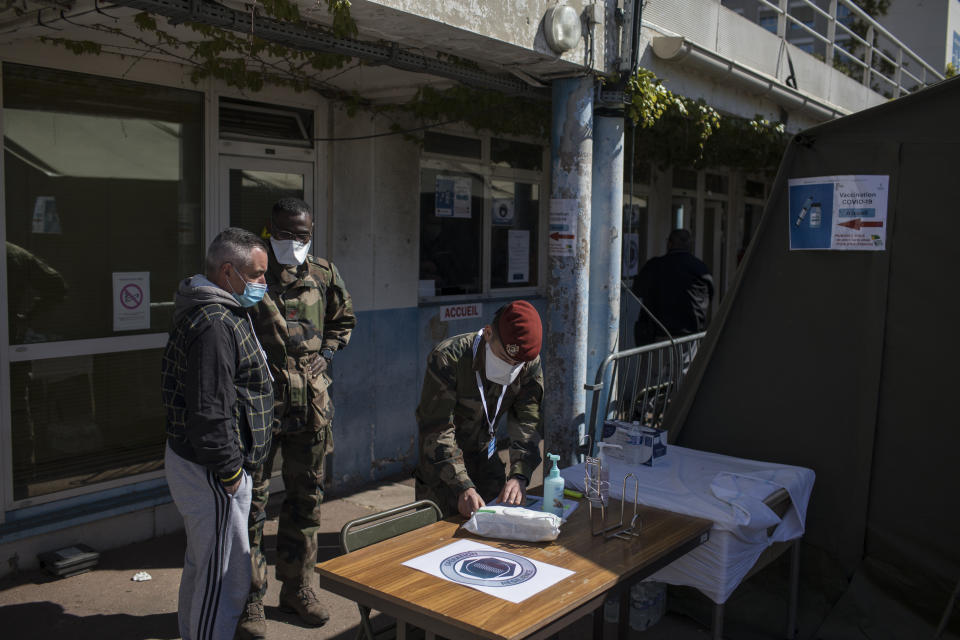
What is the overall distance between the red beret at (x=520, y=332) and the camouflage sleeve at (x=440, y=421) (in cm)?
31

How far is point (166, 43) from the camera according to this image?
4883mm

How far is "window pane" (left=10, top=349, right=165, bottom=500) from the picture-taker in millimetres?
4809

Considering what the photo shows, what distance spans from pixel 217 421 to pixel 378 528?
2.57ft

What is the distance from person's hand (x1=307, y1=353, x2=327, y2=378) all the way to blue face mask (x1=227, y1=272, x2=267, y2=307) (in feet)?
2.19

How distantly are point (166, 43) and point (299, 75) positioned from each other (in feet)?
3.27

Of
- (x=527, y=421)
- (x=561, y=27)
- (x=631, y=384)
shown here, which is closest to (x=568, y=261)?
(x=631, y=384)

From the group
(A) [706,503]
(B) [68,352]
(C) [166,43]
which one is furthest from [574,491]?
(C) [166,43]

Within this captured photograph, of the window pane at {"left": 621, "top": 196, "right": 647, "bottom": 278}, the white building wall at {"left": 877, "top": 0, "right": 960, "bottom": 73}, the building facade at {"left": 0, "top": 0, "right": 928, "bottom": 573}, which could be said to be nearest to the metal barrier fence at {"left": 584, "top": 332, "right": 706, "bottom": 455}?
the building facade at {"left": 0, "top": 0, "right": 928, "bottom": 573}

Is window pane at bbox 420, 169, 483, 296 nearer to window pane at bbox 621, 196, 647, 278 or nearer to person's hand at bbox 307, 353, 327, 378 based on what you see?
person's hand at bbox 307, 353, 327, 378

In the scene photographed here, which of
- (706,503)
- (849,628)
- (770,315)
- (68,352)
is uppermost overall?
(770,315)

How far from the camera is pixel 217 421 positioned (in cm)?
332

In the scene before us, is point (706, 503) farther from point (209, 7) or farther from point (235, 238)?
point (209, 7)

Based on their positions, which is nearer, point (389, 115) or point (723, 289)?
point (389, 115)

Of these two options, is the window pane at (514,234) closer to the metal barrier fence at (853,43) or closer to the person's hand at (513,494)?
the metal barrier fence at (853,43)
